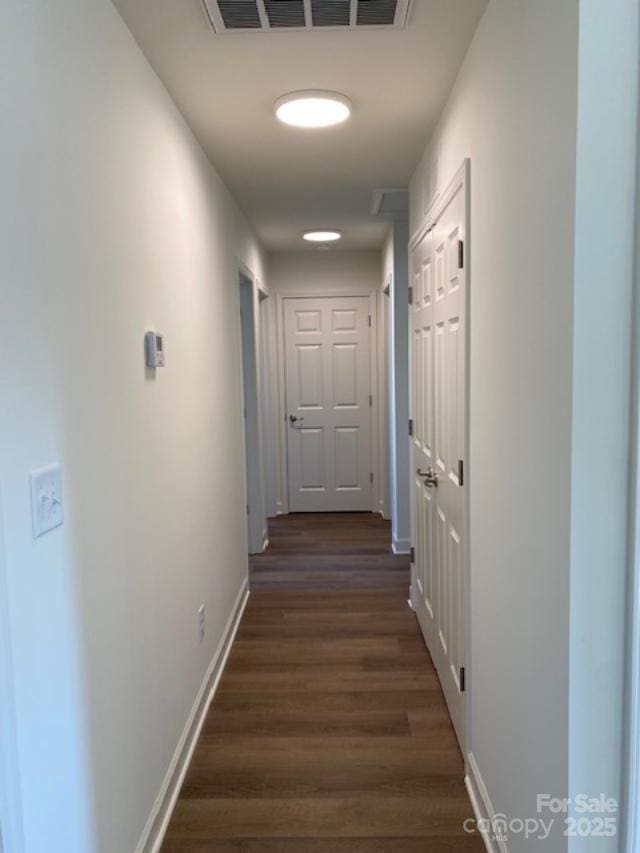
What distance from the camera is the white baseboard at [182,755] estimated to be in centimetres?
174

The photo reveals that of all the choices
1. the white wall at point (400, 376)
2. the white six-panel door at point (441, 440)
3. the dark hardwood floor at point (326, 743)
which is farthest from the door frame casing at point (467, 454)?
the white wall at point (400, 376)

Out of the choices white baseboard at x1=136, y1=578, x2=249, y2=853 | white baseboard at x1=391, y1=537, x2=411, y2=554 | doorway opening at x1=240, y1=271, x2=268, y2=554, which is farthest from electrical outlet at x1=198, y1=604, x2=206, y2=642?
white baseboard at x1=391, y1=537, x2=411, y2=554

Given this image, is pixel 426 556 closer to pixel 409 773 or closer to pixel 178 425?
pixel 409 773

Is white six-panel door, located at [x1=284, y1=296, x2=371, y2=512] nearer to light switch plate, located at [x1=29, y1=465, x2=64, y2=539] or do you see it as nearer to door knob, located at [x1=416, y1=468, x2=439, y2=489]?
door knob, located at [x1=416, y1=468, x2=439, y2=489]

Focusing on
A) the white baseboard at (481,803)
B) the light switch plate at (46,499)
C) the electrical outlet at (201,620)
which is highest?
the light switch plate at (46,499)

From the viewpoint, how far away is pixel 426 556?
2977 millimetres

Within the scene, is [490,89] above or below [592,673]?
above

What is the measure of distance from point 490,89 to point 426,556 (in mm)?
2059

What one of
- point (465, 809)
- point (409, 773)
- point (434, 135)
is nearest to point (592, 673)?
point (465, 809)

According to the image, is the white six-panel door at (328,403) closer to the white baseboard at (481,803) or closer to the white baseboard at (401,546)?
the white baseboard at (401,546)

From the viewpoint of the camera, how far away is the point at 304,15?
5.39ft

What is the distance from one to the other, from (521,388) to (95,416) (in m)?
1.01

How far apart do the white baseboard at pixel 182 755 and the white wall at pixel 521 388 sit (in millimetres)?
989

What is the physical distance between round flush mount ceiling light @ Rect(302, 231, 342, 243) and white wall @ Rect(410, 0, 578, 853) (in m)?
2.65
